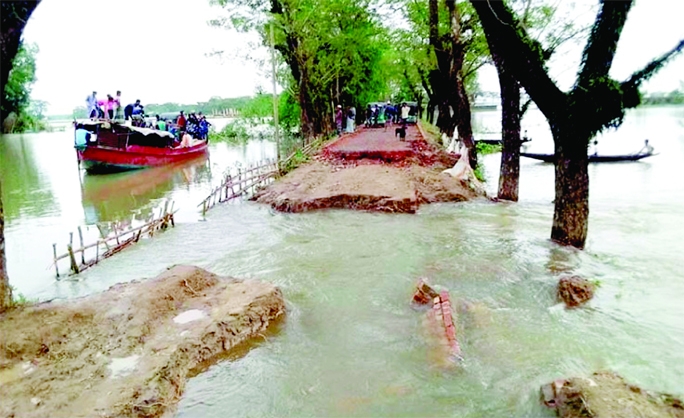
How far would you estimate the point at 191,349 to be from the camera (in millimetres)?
5098

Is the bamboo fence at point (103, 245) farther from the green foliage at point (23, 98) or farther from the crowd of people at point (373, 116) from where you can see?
the green foliage at point (23, 98)

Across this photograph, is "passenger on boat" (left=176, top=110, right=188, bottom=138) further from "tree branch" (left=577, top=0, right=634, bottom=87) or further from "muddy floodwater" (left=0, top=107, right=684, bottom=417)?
"tree branch" (left=577, top=0, right=634, bottom=87)

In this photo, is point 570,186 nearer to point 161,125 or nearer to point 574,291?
point 574,291

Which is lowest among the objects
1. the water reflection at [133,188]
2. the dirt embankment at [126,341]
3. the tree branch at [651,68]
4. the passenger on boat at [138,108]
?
the water reflection at [133,188]

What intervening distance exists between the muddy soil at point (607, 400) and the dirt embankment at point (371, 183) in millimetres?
8471

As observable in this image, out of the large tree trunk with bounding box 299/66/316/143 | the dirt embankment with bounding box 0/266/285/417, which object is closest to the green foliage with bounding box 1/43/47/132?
the large tree trunk with bounding box 299/66/316/143

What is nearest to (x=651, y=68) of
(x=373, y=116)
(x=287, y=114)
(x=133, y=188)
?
(x=133, y=188)

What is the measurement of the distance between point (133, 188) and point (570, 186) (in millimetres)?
19043

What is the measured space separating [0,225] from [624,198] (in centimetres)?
1735

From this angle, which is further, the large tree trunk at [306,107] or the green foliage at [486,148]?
the green foliage at [486,148]

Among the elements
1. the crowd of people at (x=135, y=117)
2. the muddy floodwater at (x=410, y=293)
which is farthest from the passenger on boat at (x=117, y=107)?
the muddy floodwater at (x=410, y=293)

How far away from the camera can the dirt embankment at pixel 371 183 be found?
42.2 ft

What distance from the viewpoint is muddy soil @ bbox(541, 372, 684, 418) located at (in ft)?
11.4

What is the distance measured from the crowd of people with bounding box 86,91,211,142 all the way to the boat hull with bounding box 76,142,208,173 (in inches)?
61.9
